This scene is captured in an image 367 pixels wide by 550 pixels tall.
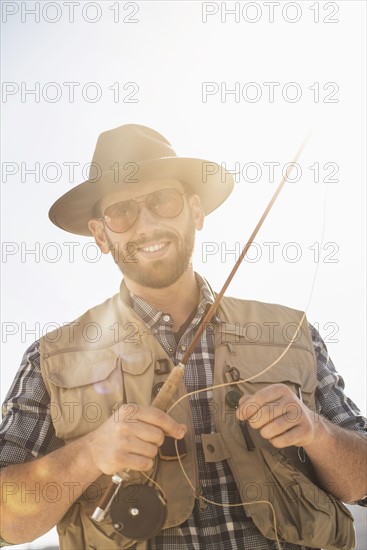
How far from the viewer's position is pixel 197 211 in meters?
4.38

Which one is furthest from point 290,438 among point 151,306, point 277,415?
point 151,306

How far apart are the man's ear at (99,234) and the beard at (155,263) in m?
0.20

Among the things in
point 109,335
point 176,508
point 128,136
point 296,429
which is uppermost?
point 128,136

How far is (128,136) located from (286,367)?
208 cm

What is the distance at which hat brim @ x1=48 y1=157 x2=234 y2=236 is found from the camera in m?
4.04

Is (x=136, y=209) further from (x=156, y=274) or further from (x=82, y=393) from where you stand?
(x=82, y=393)

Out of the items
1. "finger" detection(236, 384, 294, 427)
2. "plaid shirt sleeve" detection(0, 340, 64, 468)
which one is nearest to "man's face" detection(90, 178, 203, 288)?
"plaid shirt sleeve" detection(0, 340, 64, 468)

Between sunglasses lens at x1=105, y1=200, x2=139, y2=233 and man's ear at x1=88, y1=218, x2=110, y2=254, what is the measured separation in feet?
0.70

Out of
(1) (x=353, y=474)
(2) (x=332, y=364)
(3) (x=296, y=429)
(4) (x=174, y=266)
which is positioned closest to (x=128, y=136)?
(4) (x=174, y=266)

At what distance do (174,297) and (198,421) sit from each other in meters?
1.01

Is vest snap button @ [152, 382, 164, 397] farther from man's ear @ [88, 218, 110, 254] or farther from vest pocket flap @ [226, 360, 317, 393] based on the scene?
man's ear @ [88, 218, 110, 254]

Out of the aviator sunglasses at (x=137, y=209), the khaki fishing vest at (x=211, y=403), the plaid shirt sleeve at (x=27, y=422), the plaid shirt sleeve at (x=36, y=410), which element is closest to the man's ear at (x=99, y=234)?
the aviator sunglasses at (x=137, y=209)

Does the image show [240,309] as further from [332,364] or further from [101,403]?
[101,403]

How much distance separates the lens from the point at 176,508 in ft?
9.87
